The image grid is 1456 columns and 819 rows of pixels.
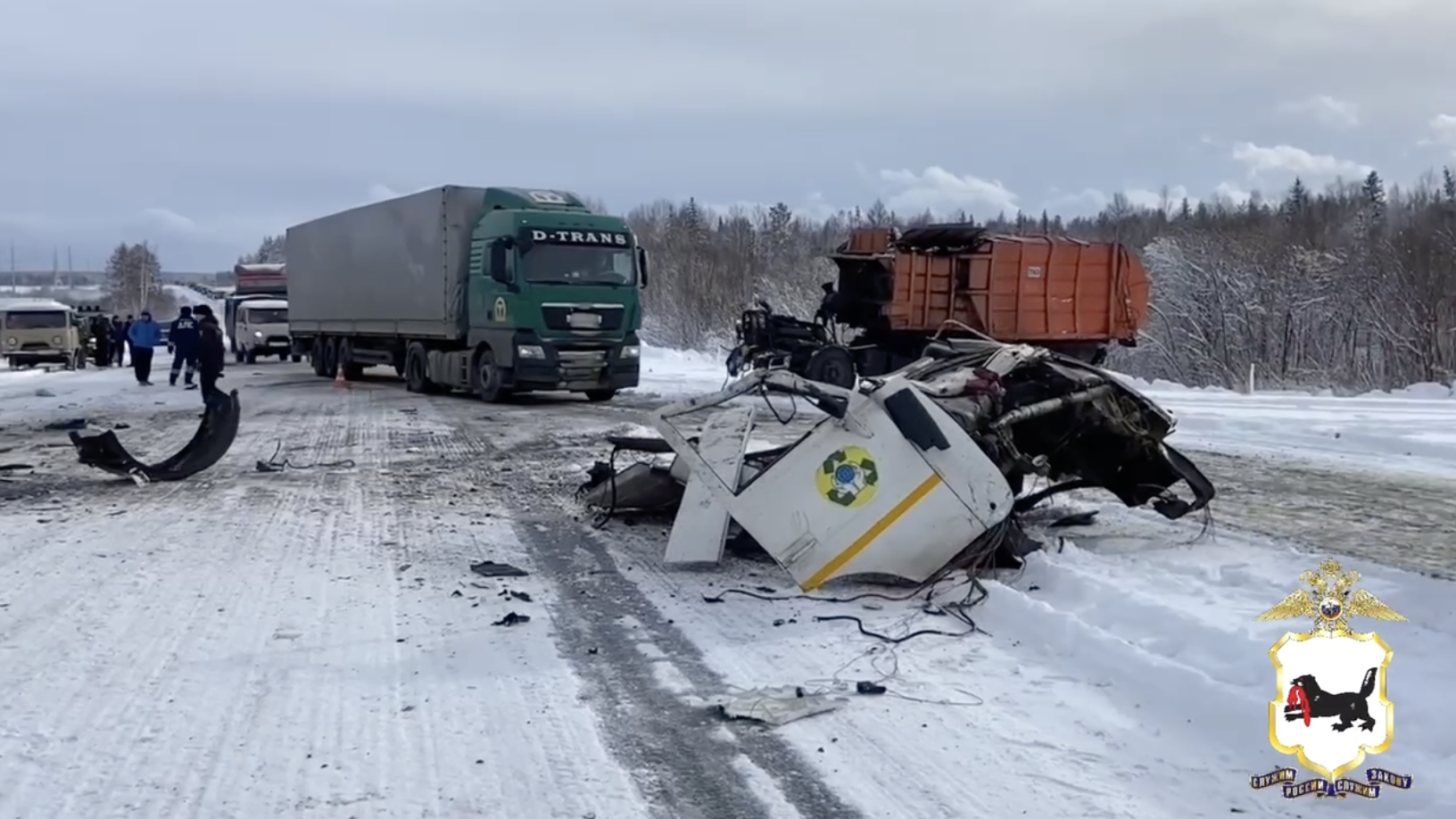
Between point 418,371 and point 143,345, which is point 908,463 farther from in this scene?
point 143,345

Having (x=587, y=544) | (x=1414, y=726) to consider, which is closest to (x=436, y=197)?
(x=587, y=544)

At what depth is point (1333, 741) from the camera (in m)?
4.16

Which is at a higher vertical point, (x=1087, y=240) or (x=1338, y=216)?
(x=1338, y=216)

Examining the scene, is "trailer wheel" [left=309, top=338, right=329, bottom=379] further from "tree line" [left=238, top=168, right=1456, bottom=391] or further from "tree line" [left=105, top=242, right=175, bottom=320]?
"tree line" [left=105, top=242, right=175, bottom=320]

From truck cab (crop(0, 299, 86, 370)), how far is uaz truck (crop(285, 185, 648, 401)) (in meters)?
18.7

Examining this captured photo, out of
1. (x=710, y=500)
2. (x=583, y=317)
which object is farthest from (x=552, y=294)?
(x=710, y=500)

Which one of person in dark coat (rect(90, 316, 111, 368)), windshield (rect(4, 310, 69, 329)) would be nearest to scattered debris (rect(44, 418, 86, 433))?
windshield (rect(4, 310, 69, 329))

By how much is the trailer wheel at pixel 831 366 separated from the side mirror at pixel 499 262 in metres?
5.29

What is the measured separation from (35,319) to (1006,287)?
3155 cm

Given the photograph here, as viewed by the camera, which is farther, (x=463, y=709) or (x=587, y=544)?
(x=587, y=544)

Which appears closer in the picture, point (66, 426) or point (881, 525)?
point (881, 525)

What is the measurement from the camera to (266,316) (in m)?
40.4

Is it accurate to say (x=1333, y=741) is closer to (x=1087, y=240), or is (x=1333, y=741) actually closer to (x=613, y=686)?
(x=613, y=686)

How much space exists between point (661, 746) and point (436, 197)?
18.4 m
